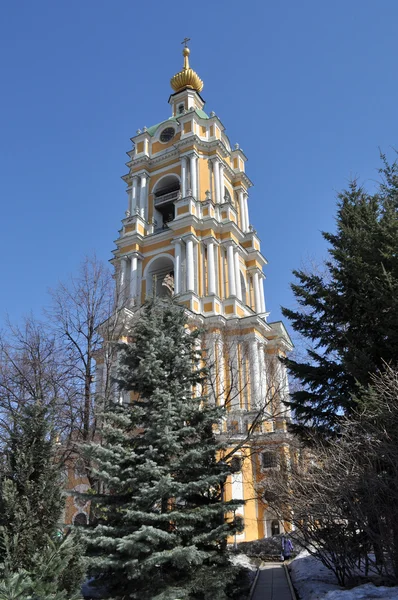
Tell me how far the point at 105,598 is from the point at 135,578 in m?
0.88

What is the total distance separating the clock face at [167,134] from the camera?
35062 mm

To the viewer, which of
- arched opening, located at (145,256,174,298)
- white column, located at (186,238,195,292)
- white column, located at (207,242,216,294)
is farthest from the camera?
arched opening, located at (145,256,174,298)

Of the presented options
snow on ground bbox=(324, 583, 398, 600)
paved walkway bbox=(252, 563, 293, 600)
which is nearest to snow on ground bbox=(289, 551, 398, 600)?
snow on ground bbox=(324, 583, 398, 600)

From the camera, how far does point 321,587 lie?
34.0ft

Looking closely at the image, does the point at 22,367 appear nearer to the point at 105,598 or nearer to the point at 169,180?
the point at 105,598

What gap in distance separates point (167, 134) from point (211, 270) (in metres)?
13.1

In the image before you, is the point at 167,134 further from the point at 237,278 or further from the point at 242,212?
the point at 237,278

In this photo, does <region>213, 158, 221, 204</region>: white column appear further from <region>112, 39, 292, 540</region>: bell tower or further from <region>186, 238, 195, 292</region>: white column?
<region>186, 238, 195, 292</region>: white column

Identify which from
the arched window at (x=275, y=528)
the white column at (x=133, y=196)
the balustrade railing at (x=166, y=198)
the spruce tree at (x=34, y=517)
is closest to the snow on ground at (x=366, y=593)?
the spruce tree at (x=34, y=517)

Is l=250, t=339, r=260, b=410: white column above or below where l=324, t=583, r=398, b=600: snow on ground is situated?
above

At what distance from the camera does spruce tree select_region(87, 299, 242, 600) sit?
29.6 feet

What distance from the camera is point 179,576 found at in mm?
9406

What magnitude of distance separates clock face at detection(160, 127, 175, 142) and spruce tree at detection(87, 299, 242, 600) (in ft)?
84.7

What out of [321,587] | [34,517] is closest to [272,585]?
[321,587]
